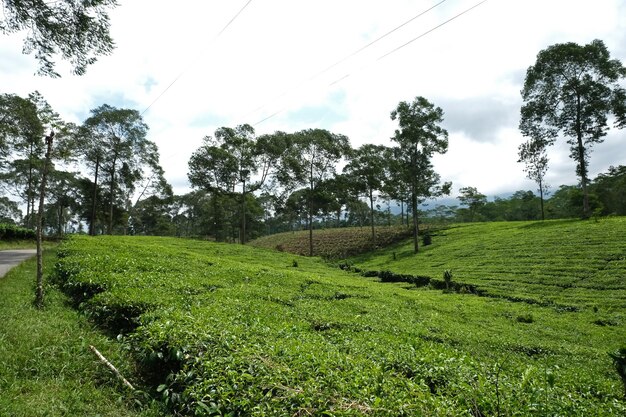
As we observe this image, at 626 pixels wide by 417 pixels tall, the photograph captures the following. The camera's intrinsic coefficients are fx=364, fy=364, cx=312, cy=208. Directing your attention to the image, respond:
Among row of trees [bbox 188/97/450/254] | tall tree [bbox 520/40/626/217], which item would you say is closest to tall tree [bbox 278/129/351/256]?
row of trees [bbox 188/97/450/254]

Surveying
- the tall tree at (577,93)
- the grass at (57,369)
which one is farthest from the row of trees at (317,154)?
the grass at (57,369)

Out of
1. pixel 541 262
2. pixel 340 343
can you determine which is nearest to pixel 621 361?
pixel 340 343

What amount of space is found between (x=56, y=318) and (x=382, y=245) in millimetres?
40790

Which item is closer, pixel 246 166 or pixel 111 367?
pixel 111 367

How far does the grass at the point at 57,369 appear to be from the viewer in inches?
177

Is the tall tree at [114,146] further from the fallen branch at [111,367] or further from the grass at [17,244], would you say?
the fallen branch at [111,367]

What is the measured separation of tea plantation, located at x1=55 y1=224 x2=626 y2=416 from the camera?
3.96 m

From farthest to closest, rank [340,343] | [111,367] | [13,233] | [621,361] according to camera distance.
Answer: [13,233] < [340,343] < [621,361] < [111,367]

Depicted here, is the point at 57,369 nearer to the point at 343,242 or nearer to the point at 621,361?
the point at 621,361

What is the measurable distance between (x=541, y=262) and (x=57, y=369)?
25269 mm

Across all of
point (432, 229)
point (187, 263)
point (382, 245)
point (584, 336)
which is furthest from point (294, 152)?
point (584, 336)

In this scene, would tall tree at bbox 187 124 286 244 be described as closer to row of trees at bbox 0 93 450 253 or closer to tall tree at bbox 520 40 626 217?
row of trees at bbox 0 93 450 253

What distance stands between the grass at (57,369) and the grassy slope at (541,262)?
1763 cm

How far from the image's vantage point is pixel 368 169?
146 ft
